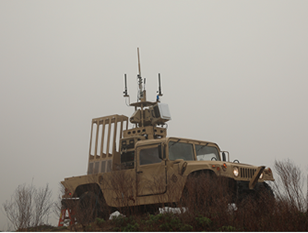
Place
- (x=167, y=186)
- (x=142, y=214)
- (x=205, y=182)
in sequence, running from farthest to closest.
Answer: (x=142, y=214) < (x=167, y=186) < (x=205, y=182)

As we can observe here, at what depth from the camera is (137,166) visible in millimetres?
10594

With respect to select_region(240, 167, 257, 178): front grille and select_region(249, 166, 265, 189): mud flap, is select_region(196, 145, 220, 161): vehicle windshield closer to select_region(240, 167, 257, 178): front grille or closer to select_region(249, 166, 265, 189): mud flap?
select_region(240, 167, 257, 178): front grille

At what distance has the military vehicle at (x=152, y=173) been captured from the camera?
374 inches

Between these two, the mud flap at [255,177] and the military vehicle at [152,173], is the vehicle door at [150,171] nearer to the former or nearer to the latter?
the military vehicle at [152,173]

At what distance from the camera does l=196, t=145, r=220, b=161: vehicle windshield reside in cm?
1088

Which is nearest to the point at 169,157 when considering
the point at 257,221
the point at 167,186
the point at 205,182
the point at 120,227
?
the point at 167,186

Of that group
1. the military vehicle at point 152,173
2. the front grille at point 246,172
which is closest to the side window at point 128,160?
the military vehicle at point 152,173

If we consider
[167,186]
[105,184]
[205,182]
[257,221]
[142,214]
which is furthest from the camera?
[105,184]

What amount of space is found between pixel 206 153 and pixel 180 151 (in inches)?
44.8

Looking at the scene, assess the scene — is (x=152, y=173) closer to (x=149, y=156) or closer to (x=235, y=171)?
(x=149, y=156)

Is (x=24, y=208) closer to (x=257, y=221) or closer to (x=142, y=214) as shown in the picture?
(x=142, y=214)

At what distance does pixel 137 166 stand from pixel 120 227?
1949mm

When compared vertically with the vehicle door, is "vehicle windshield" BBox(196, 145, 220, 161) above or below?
above

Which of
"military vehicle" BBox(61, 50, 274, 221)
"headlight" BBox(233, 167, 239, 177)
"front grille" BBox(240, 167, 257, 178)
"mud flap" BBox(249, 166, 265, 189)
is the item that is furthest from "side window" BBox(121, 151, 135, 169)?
"mud flap" BBox(249, 166, 265, 189)
